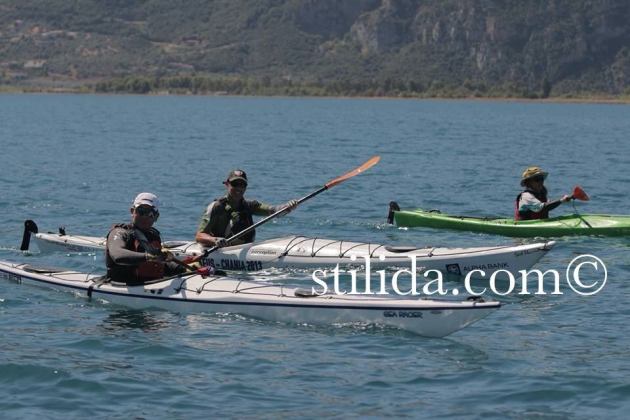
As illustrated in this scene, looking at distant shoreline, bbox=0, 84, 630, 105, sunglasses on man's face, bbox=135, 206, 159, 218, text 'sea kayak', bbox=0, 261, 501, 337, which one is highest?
distant shoreline, bbox=0, 84, 630, 105

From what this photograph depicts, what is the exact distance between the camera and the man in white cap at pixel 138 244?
49.6 ft

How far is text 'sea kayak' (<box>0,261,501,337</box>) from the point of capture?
13.5 m

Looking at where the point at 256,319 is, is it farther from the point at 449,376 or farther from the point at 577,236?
the point at 577,236

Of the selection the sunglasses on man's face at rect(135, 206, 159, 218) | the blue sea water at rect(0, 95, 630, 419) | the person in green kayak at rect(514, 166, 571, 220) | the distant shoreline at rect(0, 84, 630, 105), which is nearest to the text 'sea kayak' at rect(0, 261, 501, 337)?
the blue sea water at rect(0, 95, 630, 419)

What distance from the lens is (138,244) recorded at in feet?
50.2

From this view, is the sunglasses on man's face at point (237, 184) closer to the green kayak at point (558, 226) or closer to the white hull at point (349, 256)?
the white hull at point (349, 256)

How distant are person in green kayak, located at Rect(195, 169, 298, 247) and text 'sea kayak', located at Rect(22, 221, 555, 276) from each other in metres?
0.29

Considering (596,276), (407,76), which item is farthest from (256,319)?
(407,76)

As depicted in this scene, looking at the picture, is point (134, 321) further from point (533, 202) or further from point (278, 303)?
point (533, 202)

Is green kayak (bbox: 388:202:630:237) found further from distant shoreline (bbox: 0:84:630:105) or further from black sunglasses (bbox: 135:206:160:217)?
distant shoreline (bbox: 0:84:630:105)

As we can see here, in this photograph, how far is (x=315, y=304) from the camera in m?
14.2

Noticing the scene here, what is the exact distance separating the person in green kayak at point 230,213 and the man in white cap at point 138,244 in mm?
2895

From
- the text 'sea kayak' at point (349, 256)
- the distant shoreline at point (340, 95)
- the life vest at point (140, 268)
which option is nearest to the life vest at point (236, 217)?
the text 'sea kayak' at point (349, 256)

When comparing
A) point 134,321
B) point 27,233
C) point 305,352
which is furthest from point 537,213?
point 305,352
